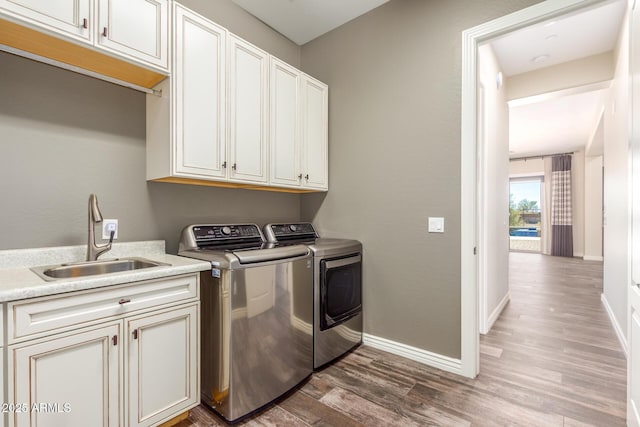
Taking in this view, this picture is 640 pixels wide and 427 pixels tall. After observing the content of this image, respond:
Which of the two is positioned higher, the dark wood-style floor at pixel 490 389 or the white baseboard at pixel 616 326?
the white baseboard at pixel 616 326

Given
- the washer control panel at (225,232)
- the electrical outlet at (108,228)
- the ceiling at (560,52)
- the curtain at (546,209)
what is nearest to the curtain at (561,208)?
the curtain at (546,209)

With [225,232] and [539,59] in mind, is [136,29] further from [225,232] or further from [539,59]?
[539,59]

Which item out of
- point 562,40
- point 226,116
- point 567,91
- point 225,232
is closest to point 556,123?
point 567,91

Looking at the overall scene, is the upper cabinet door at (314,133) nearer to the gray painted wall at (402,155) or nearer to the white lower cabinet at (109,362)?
the gray painted wall at (402,155)

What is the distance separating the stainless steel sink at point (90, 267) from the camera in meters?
1.50

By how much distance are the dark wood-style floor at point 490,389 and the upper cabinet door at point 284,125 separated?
157 cm

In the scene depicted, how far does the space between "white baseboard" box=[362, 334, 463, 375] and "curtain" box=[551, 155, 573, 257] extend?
8106 millimetres

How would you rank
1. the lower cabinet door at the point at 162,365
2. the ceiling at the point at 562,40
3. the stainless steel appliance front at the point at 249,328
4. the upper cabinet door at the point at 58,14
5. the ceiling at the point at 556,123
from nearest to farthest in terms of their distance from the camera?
the upper cabinet door at the point at 58,14, the lower cabinet door at the point at 162,365, the stainless steel appliance front at the point at 249,328, the ceiling at the point at 562,40, the ceiling at the point at 556,123

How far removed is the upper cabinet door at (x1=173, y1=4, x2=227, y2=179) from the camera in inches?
71.5

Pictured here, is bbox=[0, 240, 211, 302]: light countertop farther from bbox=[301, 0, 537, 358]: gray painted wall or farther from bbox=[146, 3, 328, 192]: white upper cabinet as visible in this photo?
bbox=[301, 0, 537, 358]: gray painted wall

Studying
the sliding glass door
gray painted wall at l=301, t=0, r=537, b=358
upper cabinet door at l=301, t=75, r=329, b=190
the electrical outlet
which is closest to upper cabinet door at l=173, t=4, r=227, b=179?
the electrical outlet

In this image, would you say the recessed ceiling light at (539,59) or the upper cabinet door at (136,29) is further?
the recessed ceiling light at (539,59)

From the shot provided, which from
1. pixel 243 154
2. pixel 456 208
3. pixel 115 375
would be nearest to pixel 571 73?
pixel 456 208

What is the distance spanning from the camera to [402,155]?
2.45 metres
